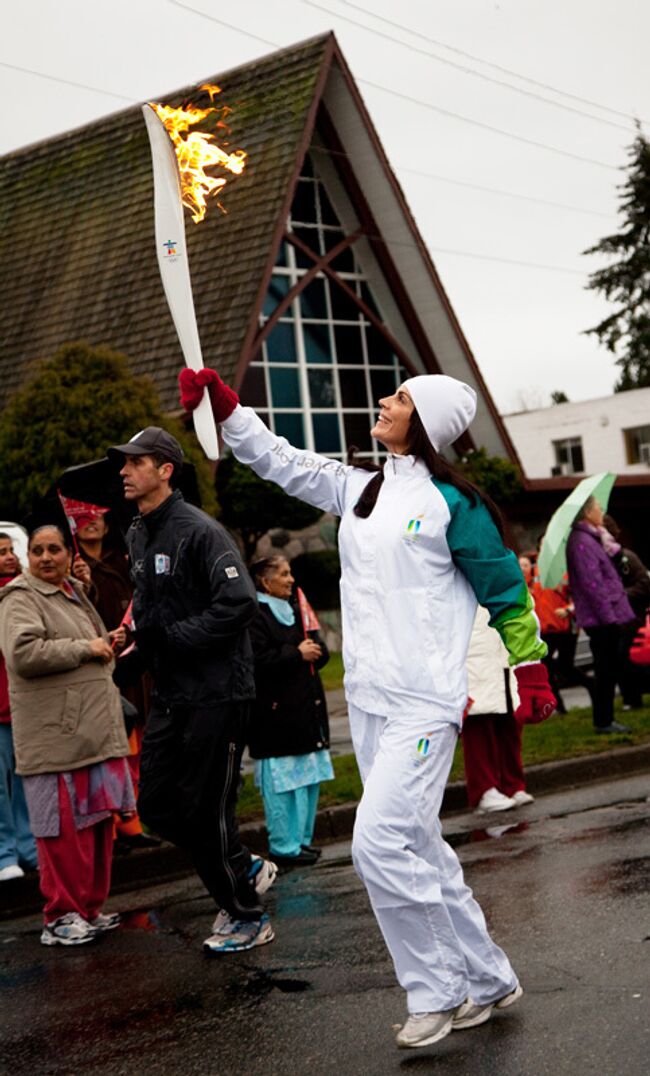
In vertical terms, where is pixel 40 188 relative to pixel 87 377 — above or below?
above

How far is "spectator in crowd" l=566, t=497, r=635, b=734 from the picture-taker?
12617 mm

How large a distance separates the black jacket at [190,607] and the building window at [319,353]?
1822 cm

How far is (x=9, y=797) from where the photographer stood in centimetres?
871

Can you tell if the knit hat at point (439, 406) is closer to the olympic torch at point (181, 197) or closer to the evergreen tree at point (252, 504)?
the olympic torch at point (181, 197)

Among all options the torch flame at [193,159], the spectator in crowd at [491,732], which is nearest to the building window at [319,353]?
the spectator in crowd at [491,732]

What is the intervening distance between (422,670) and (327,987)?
1.34 metres

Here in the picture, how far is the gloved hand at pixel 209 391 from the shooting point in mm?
5410

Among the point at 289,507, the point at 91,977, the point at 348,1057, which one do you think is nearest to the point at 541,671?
the point at 348,1057

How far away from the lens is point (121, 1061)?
4.98 metres

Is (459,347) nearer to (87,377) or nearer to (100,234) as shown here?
(100,234)

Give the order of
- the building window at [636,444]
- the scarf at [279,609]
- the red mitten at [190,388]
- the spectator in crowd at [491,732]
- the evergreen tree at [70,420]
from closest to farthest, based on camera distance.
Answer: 1. the red mitten at [190,388]
2. the scarf at [279,609]
3. the spectator in crowd at [491,732]
4. the evergreen tree at [70,420]
5. the building window at [636,444]

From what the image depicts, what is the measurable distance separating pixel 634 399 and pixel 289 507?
34377mm

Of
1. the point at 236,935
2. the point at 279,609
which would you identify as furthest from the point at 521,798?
the point at 236,935

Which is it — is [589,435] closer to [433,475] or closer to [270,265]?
[270,265]
